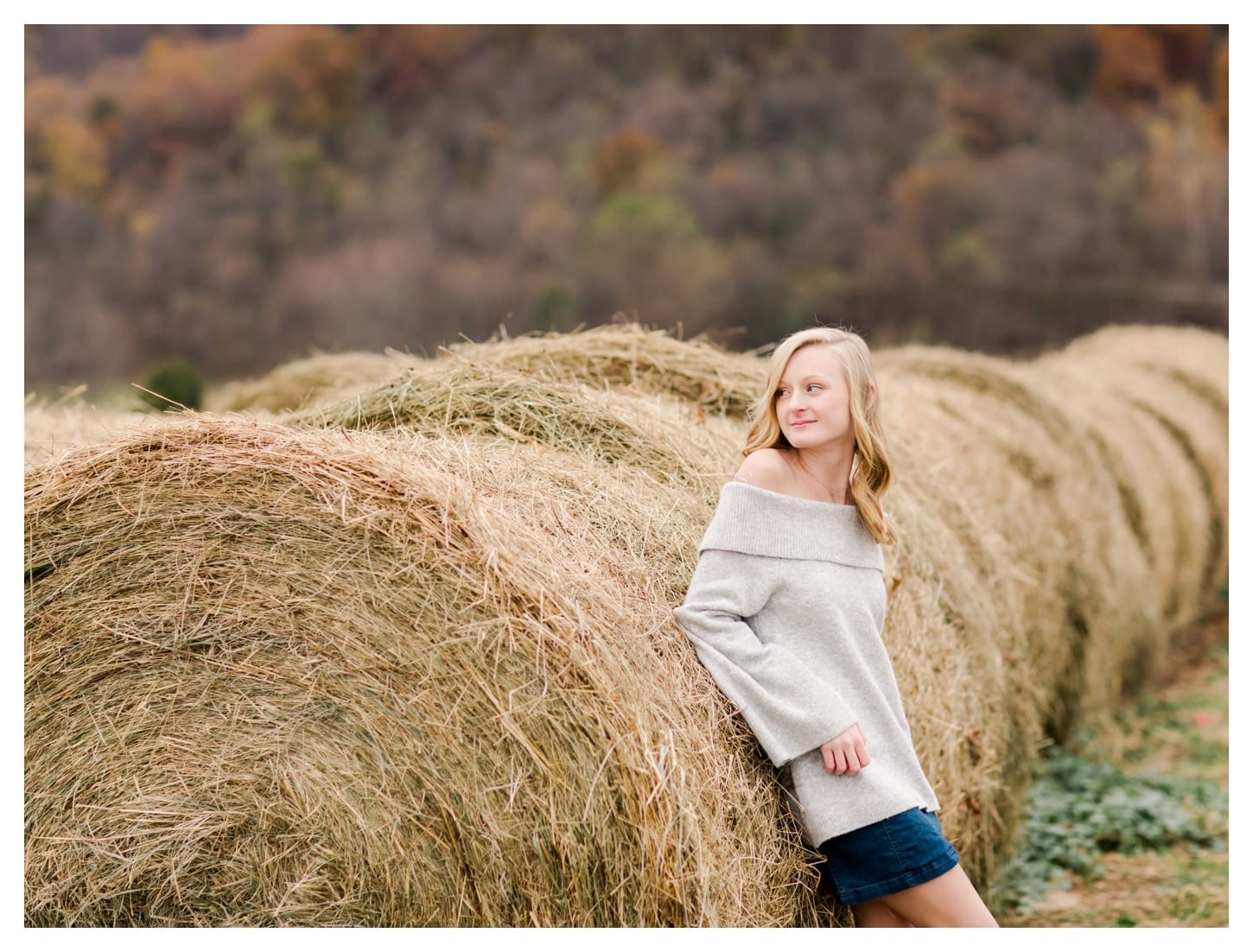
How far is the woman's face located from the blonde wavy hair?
1 centimetres

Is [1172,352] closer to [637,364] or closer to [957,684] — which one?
[637,364]

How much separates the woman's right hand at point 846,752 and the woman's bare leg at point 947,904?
290mm

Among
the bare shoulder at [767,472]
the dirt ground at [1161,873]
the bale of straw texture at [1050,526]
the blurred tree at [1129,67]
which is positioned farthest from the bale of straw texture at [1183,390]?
the blurred tree at [1129,67]

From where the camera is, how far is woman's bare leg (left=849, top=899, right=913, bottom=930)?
2.51m

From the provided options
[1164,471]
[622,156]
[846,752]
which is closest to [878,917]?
[846,752]

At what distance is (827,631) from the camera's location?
97.0 inches

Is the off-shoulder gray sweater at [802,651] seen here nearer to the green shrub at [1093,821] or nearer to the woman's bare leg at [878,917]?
the woman's bare leg at [878,917]

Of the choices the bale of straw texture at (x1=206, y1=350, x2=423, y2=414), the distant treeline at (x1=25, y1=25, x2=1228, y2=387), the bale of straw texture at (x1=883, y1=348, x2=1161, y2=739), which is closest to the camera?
the bale of straw texture at (x1=883, y1=348, x2=1161, y2=739)

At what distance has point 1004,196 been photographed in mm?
15906

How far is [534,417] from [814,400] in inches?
37.9

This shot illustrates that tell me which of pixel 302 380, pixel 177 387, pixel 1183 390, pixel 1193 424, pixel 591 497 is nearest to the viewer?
pixel 591 497

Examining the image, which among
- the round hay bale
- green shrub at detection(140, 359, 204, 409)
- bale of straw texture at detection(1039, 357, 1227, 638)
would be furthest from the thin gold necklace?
green shrub at detection(140, 359, 204, 409)

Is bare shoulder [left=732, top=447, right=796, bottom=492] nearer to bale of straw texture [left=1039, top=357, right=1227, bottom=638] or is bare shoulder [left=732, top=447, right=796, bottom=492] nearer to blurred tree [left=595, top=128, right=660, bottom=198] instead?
bale of straw texture [left=1039, top=357, right=1227, bottom=638]

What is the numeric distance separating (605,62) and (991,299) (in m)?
6.30
